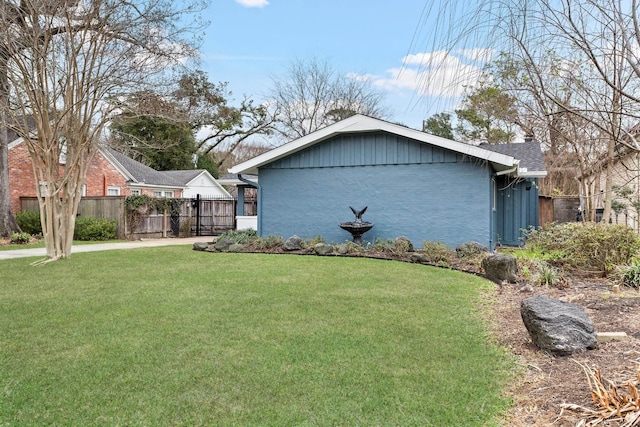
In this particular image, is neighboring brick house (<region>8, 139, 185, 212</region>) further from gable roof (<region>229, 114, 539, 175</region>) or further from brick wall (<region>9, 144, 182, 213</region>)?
gable roof (<region>229, 114, 539, 175</region>)

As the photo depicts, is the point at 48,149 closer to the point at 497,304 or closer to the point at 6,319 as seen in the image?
the point at 6,319

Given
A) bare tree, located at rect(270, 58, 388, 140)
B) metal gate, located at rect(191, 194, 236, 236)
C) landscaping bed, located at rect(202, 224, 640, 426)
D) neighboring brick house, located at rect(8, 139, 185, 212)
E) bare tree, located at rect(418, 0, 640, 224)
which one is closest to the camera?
bare tree, located at rect(418, 0, 640, 224)

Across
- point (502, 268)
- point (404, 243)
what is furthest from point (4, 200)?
point (502, 268)

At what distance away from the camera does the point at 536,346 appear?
12.1 ft

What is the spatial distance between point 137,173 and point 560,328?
24416 mm

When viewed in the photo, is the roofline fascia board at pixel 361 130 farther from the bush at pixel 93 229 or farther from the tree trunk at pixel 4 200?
the tree trunk at pixel 4 200

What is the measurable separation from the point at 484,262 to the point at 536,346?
3999 millimetres

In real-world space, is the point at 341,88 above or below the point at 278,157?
above

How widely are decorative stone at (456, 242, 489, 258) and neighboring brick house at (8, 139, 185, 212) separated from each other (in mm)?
14826

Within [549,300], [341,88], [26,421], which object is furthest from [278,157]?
[341,88]

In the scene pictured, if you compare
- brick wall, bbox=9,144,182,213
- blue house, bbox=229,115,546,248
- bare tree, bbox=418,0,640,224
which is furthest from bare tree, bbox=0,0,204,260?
bare tree, bbox=418,0,640,224

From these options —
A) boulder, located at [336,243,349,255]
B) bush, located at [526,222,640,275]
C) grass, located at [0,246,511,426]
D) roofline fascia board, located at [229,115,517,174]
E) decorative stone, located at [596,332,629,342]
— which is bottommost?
grass, located at [0,246,511,426]

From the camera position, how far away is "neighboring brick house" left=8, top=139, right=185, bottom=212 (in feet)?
62.3

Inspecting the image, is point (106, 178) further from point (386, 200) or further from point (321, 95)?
point (386, 200)
